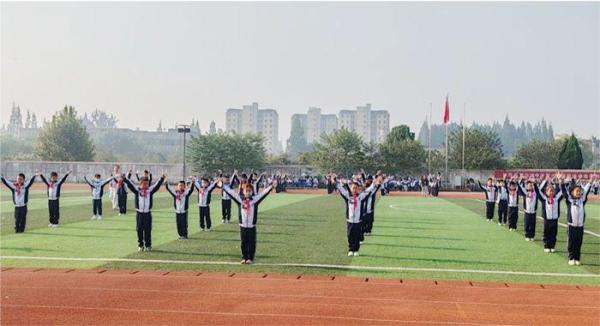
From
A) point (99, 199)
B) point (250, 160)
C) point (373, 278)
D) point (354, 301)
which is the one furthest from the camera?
point (250, 160)

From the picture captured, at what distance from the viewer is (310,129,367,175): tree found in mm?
67438

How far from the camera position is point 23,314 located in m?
8.99

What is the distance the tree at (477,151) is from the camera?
6924 centimetres

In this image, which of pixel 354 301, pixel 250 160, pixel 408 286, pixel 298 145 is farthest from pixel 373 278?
pixel 298 145

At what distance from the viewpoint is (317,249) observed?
15.8 meters

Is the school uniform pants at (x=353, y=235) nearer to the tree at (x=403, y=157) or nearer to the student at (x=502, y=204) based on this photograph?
the student at (x=502, y=204)

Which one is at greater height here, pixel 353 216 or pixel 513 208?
pixel 353 216

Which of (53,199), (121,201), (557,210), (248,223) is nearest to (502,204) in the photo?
(557,210)

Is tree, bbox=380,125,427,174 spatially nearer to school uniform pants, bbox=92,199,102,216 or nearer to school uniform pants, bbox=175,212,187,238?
school uniform pants, bbox=92,199,102,216

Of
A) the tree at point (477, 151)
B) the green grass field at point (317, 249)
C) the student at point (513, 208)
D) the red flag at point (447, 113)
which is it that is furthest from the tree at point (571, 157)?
the student at point (513, 208)

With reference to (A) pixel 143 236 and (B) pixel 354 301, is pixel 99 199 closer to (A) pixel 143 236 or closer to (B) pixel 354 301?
Result: (A) pixel 143 236

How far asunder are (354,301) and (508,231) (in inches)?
509

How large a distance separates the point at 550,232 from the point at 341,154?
2050 inches

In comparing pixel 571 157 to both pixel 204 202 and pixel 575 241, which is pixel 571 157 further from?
pixel 575 241
